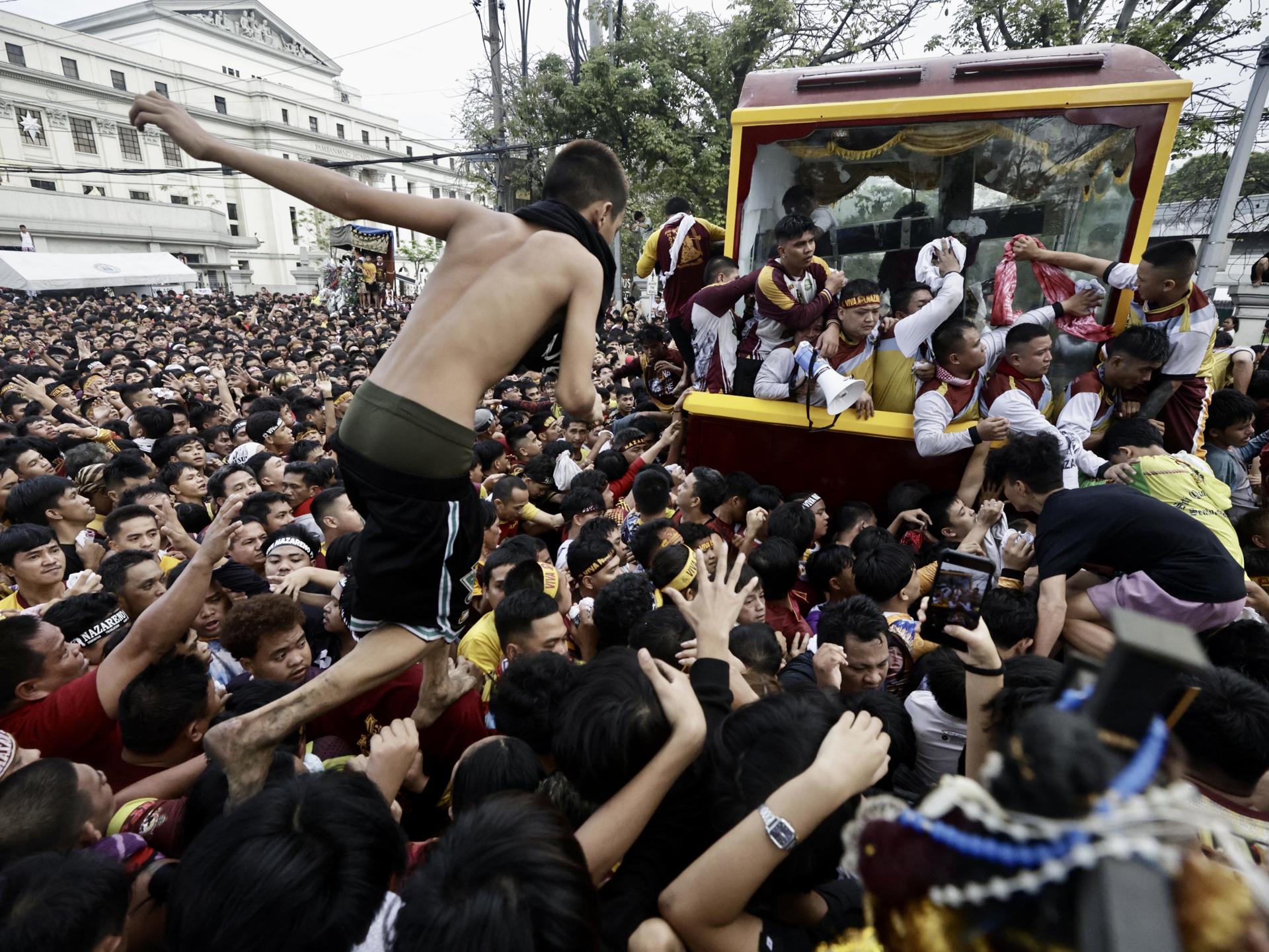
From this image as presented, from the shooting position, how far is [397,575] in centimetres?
204

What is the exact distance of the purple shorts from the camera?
2502 millimetres

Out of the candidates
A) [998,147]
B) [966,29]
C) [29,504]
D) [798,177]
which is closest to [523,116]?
[966,29]

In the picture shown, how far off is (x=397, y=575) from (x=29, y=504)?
140 inches

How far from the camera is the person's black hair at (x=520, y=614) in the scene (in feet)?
8.72

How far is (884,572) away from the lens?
309 cm

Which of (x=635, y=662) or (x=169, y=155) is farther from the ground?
(x=169, y=155)

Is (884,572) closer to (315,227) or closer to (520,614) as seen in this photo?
(520,614)

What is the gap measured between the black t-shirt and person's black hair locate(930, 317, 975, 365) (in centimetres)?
178

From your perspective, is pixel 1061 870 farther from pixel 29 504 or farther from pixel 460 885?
pixel 29 504

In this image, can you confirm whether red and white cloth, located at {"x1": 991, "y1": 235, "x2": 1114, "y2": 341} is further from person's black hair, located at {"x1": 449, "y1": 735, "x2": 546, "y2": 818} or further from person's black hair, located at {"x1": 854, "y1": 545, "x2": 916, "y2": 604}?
person's black hair, located at {"x1": 449, "y1": 735, "x2": 546, "y2": 818}

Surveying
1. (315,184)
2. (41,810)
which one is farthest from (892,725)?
(315,184)

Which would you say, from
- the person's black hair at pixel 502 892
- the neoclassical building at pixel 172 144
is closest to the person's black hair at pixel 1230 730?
the person's black hair at pixel 502 892

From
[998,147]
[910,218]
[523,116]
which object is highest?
[523,116]

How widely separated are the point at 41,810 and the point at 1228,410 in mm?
6265
